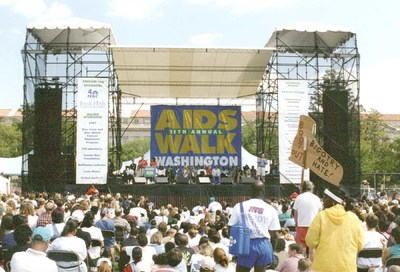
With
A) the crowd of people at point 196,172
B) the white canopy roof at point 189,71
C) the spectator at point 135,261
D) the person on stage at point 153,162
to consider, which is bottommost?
the spectator at point 135,261

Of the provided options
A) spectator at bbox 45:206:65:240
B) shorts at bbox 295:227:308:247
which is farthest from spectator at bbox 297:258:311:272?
spectator at bbox 45:206:65:240

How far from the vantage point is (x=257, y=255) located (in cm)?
645

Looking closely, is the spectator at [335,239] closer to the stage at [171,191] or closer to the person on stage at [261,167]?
the stage at [171,191]

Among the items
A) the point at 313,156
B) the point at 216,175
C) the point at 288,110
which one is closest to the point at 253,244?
the point at 313,156

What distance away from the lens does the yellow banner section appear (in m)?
8.39

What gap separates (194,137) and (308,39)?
23.5ft

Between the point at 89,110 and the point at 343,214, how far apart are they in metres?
18.1

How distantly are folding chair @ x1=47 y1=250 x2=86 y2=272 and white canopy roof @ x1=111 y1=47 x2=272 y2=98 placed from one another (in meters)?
17.2

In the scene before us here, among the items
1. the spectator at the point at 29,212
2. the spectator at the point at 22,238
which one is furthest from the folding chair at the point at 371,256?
the spectator at the point at 29,212

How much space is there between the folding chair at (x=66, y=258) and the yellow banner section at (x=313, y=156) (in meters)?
3.65

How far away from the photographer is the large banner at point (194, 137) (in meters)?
28.1

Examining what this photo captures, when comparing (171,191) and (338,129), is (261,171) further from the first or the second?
(171,191)

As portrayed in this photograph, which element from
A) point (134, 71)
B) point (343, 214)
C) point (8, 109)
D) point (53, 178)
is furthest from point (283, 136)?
point (8, 109)

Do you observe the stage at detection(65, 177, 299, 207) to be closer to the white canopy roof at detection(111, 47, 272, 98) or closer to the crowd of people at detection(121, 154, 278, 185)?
the crowd of people at detection(121, 154, 278, 185)
